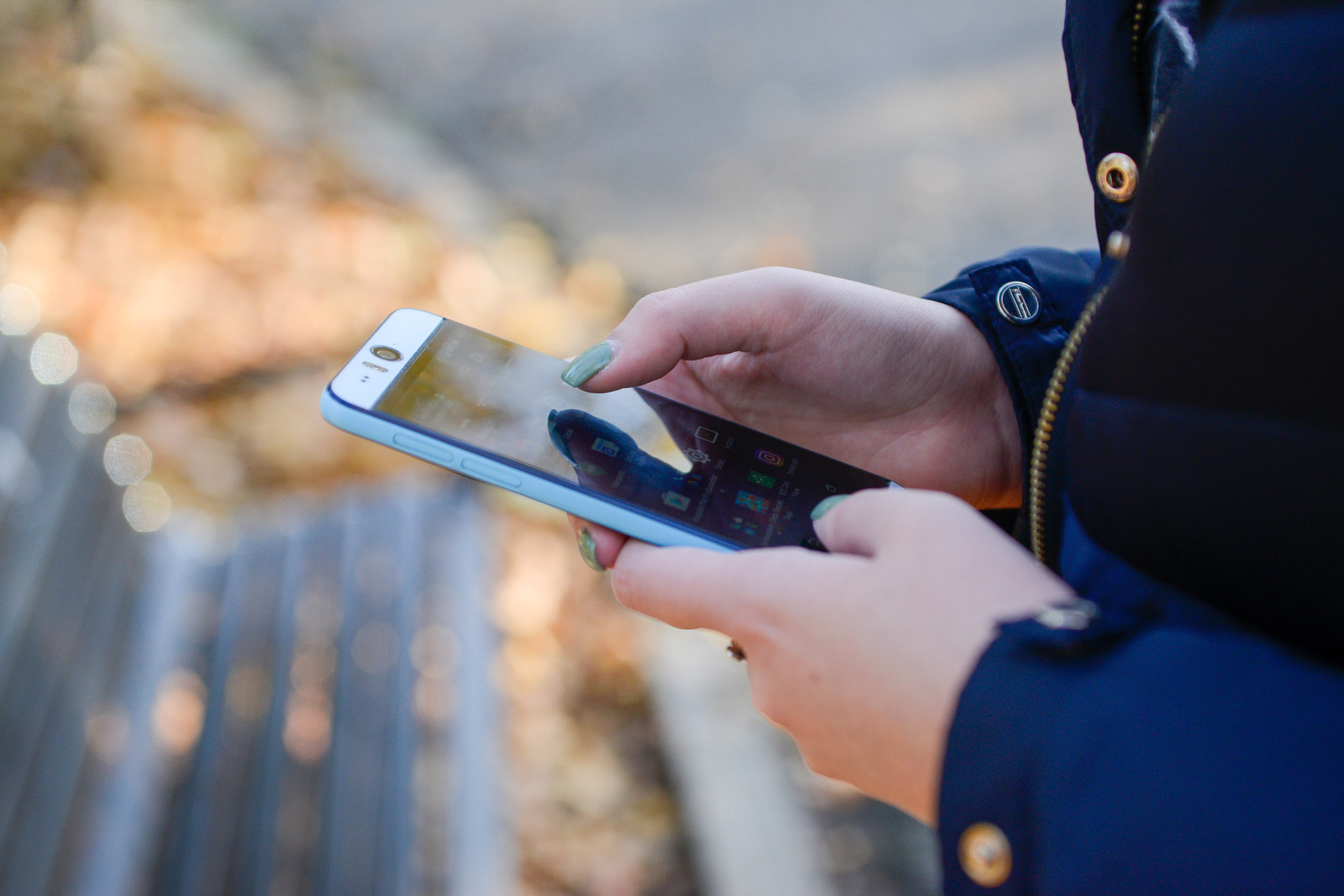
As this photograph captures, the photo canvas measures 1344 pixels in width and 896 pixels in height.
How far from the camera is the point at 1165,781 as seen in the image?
0.54 m

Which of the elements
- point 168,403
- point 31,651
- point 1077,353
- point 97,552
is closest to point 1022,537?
point 1077,353

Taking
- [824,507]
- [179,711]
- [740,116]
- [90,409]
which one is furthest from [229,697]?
[740,116]

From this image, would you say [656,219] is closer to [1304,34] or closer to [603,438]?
[603,438]

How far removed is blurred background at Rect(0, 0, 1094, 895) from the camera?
5.88 feet

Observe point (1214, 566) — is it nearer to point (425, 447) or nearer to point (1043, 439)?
point (1043, 439)

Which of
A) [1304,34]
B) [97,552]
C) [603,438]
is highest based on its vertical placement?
[1304,34]

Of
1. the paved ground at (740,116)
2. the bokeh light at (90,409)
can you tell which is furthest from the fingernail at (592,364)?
the paved ground at (740,116)

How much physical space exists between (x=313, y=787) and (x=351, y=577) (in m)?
0.37

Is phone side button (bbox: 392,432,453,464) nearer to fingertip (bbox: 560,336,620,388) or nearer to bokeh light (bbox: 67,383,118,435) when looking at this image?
fingertip (bbox: 560,336,620,388)

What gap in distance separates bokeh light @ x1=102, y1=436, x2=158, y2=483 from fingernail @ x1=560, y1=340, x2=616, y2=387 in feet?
3.16

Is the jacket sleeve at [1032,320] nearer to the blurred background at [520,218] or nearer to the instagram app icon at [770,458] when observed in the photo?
the instagram app icon at [770,458]

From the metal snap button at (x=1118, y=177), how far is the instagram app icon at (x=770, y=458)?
0.47 meters

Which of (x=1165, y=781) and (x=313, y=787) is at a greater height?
(x=1165, y=781)

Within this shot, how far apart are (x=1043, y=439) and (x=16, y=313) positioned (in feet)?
4.89
